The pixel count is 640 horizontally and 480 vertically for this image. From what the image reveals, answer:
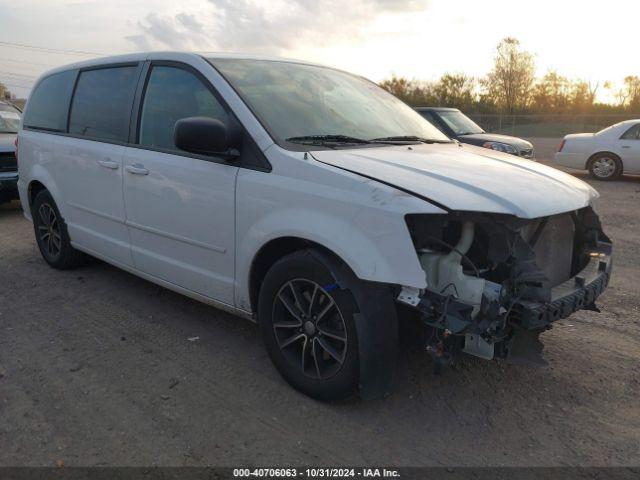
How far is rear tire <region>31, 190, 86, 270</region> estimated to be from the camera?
5.16 m

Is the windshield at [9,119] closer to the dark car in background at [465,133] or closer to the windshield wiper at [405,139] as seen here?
the dark car in background at [465,133]

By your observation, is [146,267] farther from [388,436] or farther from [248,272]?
[388,436]

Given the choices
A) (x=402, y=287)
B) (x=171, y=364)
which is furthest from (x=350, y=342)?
(x=171, y=364)

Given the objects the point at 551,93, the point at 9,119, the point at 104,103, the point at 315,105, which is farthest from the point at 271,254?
the point at 551,93

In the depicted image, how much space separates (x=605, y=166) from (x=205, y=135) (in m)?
12.4

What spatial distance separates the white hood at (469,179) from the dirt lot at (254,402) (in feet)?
3.62

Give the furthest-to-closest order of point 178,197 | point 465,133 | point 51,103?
1. point 465,133
2. point 51,103
3. point 178,197

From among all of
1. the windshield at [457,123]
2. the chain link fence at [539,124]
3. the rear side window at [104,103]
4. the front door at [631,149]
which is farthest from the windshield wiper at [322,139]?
the chain link fence at [539,124]

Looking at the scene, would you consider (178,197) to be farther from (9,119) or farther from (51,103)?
(9,119)

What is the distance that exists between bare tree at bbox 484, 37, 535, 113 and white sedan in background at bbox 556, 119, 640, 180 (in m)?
33.2

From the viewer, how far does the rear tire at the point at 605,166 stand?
12.8m

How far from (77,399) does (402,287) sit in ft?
6.35

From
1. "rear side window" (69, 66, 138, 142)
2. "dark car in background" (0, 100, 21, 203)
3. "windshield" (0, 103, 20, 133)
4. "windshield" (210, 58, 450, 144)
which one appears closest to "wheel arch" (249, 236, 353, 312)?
"windshield" (210, 58, 450, 144)

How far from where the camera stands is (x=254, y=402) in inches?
121
